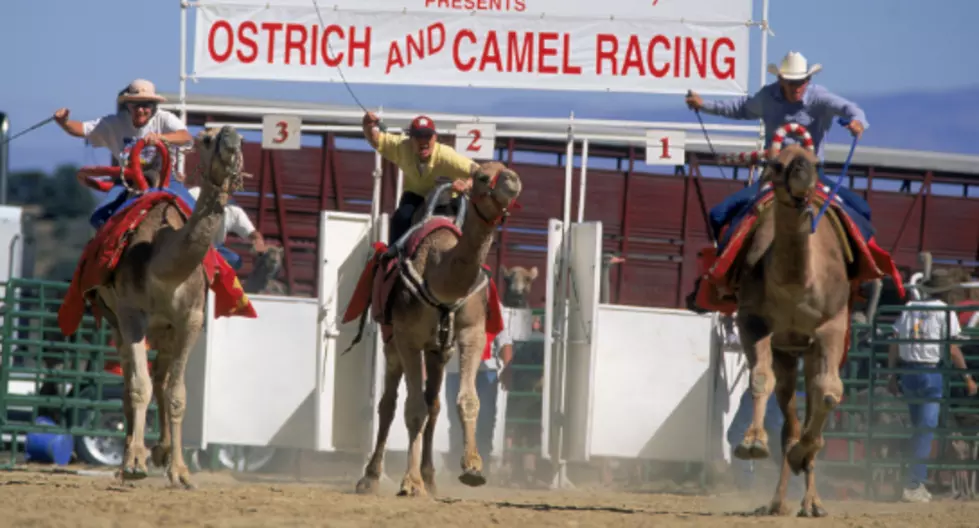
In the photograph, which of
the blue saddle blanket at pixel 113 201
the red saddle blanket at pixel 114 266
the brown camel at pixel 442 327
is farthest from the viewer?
the blue saddle blanket at pixel 113 201

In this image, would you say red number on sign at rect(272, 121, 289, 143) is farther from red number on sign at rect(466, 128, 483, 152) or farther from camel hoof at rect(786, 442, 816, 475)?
camel hoof at rect(786, 442, 816, 475)

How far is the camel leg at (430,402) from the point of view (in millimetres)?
12039

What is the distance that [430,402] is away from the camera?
479 inches

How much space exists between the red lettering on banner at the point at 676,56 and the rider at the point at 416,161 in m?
3.39

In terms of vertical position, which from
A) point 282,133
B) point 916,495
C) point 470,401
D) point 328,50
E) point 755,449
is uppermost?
point 328,50

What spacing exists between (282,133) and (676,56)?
3871 millimetres

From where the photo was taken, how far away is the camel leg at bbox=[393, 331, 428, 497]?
38.2 feet

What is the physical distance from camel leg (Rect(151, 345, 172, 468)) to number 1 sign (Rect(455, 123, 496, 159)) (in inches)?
157

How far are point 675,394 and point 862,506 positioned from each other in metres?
3.11

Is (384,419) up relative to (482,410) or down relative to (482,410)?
up

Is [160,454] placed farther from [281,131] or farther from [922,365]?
[922,365]

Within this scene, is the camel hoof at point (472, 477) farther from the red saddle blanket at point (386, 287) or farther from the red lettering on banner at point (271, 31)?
the red lettering on banner at point (271, 31)

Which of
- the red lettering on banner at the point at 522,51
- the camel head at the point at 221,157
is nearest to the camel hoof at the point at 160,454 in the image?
the camel head at the point at 221,157

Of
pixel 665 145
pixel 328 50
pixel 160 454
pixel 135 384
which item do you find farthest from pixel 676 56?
pixel 135 384
